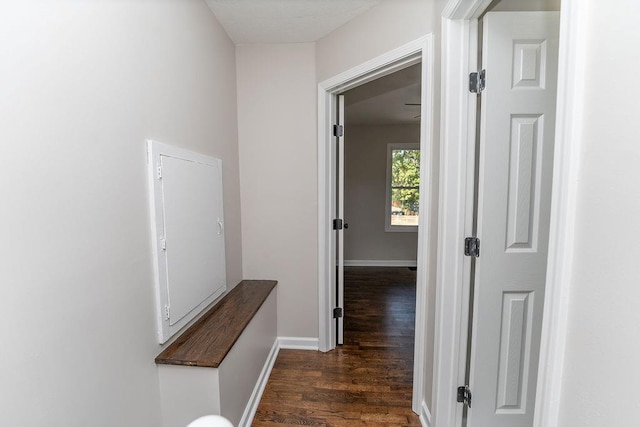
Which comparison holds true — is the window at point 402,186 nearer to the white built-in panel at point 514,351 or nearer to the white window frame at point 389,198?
the white window frame at point 389,198

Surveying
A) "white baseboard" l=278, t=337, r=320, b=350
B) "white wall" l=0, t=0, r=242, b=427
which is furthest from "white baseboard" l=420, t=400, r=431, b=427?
"white wall" l=0, t=0, r=242, b=427

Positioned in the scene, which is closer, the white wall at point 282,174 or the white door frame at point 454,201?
the white door frame at point 454,201

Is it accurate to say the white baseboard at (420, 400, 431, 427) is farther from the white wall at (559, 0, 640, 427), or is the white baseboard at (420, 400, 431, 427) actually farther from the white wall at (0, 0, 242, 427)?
the white wall at (0, 0, 242, 427)

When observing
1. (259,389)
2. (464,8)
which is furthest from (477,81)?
(259,389)

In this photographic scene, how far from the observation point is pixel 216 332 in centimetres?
152

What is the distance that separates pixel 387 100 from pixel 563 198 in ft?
10.7

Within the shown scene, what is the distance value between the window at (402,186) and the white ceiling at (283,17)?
3.29m

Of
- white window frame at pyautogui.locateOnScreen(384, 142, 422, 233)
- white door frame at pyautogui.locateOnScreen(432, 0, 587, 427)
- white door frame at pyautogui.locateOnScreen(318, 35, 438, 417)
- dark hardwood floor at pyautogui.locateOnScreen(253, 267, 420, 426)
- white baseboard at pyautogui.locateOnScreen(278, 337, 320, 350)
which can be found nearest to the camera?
Answer: white door frame at pyautogui.locateOnScreen(432, 0, 587, 427)

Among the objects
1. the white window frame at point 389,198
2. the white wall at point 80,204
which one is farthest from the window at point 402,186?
the white wall at point 80,204

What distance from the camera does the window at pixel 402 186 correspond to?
16.8 ft

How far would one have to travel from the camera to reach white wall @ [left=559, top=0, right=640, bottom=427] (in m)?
0.53

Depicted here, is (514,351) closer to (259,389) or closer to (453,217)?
(453,217)

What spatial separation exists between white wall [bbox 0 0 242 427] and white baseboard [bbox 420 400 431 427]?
1.42 meters

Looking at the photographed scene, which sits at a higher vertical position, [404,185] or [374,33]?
[374,33]
